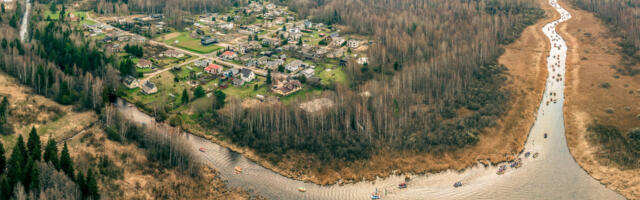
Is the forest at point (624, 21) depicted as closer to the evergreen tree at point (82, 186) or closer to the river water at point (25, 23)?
the evergreen tree at point (82, 186)

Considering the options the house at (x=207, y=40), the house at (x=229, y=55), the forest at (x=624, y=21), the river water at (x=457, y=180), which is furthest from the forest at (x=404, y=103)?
the house at (x=207, y=40)

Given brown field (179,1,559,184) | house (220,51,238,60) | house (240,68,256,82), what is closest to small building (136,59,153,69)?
house (220,51,238,60)

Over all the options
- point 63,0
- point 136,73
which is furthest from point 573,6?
point 63,0

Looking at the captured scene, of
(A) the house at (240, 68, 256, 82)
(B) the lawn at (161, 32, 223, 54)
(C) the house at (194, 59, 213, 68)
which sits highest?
(B) the lawn at (161, 32, 223, 54)

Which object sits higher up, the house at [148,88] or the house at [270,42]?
the house at [270,42]

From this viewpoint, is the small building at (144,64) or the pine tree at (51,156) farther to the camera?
the small building at (144,64)

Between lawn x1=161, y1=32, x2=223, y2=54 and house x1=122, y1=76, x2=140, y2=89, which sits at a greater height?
lawn x1=161, y1=32, x2=223, y2=54

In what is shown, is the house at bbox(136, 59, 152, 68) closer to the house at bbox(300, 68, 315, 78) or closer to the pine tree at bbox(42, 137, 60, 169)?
the house at bbox(300, 68, 315, 78)

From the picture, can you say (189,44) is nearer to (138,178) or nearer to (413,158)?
(138,178)
